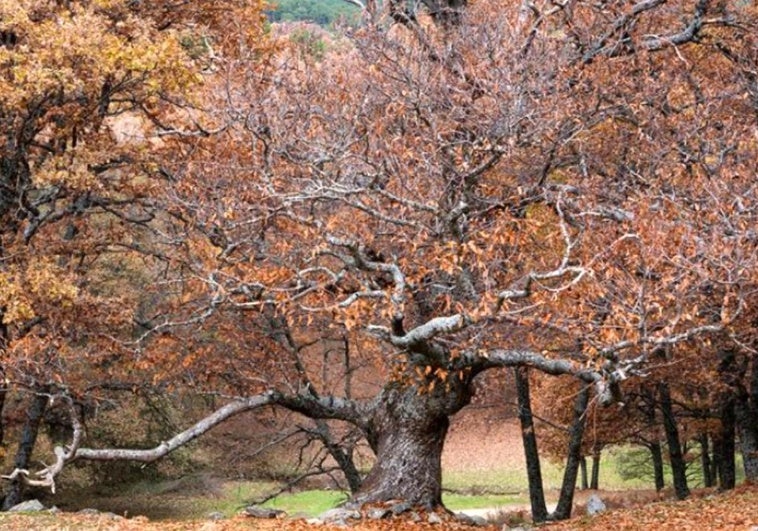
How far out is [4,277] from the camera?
12.2 m

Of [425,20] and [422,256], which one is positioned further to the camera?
[425,20]

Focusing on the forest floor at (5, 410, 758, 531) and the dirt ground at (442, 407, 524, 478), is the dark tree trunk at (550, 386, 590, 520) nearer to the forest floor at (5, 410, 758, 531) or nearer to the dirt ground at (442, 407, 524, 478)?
the forest floor at (5, 410, 758, 531)

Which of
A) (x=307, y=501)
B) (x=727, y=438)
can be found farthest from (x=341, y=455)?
(x=307, y=501)

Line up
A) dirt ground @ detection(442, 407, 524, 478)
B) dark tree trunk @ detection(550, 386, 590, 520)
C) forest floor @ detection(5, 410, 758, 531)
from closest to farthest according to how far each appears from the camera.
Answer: forest floor @ detection(5, 410, 758, 531) < dark tree trunk @ detection(550, 386, 590, 520) < dirt ground @ detection(442, 407, 524, 478)

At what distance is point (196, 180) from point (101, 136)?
1.96 meters

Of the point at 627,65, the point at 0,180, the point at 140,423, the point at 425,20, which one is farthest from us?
the point at 140,423

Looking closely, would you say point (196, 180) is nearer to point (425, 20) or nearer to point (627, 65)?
point (425, 20)

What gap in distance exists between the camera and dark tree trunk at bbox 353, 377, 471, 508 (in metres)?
12.2

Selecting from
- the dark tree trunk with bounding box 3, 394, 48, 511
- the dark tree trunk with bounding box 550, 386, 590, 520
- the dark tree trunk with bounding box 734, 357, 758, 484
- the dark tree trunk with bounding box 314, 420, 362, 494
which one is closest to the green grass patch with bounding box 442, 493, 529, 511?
the dark tree trunk with bounding box 550, 386, 590, 520

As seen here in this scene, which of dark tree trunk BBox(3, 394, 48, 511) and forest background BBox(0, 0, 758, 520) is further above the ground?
forest background BBox(0, 0, 758, 520)

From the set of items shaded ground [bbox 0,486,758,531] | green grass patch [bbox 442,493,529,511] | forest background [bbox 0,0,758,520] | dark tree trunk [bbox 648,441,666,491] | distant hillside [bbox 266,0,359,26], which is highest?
distant hillside [bbox 266,0,359,26]

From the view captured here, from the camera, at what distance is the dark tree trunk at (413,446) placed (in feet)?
40.0

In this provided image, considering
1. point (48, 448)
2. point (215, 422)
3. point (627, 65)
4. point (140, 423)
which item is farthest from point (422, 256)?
point (48, 448)

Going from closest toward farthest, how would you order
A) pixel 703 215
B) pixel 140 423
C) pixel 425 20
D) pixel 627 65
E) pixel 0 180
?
1. pixel 703 215
2. pixel 627 65
3. pixel 0 180
4. pixel 425 20
5. pixel 140 423
